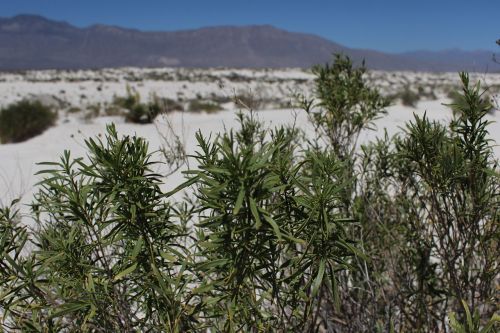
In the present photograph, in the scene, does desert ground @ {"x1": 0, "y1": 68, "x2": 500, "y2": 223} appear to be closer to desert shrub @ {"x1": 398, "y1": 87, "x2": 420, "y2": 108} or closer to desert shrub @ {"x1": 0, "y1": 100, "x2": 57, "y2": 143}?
desert shrub @ {"x1": 398, "y1": 87, "x2": 420, "y2": 108}

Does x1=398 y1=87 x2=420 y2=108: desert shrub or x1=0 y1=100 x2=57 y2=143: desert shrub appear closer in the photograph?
x1=0 y1=100 x2=57 y2=143: desert shrub

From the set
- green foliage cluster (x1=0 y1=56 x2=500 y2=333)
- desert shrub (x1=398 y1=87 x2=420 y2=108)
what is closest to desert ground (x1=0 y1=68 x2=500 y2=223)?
desert shrub (x1=398 y1=87 x2=420 y2=108)

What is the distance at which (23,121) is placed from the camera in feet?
42.1

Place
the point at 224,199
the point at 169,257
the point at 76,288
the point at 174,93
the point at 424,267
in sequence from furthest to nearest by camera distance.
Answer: the point at 174,93
the point at 424,267
the point at 76,288
the point at 169,257
the point at 224,199

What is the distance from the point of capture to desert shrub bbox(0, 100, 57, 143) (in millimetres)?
12359

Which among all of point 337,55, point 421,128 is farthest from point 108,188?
point 337,55

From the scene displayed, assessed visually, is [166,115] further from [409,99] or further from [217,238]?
[409,99]

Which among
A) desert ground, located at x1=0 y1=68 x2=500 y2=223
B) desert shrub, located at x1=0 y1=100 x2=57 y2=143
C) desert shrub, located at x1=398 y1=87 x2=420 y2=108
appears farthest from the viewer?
desert shrub, located at x1=398 y1=87 x2=420 y2=108

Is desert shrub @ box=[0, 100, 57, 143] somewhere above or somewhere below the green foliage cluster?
below

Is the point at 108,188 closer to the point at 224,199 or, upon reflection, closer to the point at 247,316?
the point at 224,199

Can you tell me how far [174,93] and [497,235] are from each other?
100ft

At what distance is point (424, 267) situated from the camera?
124 inches

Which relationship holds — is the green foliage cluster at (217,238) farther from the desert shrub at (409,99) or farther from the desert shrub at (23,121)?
the desert shrub at (409,99)

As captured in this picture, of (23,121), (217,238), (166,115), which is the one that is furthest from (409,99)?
(217,238)
